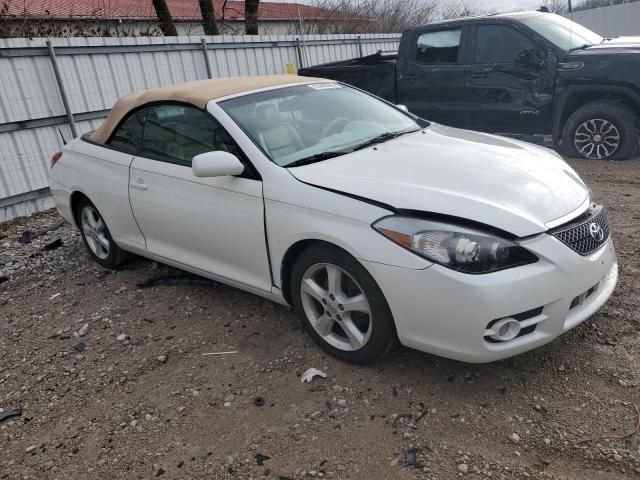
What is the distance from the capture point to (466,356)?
8.46 feet

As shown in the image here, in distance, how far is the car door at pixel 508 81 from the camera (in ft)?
22.5

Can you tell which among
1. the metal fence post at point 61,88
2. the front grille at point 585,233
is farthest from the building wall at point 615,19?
the front grille at point 585,233

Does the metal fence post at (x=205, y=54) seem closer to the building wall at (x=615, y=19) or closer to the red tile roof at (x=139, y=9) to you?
the red tile roof at (x=139, y=9)

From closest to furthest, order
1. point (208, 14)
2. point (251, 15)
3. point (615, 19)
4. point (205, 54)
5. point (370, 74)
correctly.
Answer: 1. point (370, 74)
2. point (205, 54)
3. point (208, 14)
4. point (251, 15)
5. point (615, 19)

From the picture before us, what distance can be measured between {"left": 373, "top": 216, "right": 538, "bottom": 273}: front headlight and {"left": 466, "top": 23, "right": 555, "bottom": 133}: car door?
17.0 feet

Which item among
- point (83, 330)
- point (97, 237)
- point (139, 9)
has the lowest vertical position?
point (83, 330)

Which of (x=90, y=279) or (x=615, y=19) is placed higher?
(x=615, y=19)

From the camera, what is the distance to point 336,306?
296cm

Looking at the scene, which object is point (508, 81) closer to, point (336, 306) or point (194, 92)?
point (194, 92)

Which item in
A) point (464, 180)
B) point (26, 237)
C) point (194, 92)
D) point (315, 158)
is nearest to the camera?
point (464, 180)

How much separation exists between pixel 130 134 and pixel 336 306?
7.81 ft

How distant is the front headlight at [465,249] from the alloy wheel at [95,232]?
317 cm

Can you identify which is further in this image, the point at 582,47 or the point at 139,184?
the point at 582,47

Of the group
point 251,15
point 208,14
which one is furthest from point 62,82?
point 251,15
